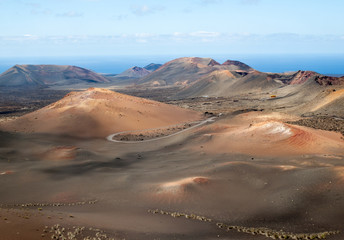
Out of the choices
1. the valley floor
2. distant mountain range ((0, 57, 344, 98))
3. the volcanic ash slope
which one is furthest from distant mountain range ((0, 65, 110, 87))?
the valley floor

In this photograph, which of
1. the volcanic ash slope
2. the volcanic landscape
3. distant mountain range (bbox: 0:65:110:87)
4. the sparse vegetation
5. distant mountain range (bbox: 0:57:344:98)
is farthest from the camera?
distant mountain range (bbox: 0:65:110:87)

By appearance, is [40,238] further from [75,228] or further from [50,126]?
[50,126]

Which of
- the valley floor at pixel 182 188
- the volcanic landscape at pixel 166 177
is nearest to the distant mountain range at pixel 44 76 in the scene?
the volcanic landscape at pixel 166 177

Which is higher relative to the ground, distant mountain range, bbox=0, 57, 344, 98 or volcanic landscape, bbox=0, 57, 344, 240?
distant mountain range, bbox=0, 57, 344, 98

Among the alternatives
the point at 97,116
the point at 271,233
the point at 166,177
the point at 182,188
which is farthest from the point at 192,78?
the point at 271,233

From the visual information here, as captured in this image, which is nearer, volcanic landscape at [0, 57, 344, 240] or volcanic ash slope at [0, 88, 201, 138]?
volcanic landscape at [0, 57, 344, 240]

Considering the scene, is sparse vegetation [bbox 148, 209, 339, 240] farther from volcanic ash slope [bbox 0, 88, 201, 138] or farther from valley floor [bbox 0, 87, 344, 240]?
volcanic ash slope [bbox 0, 88, 201, 138]
